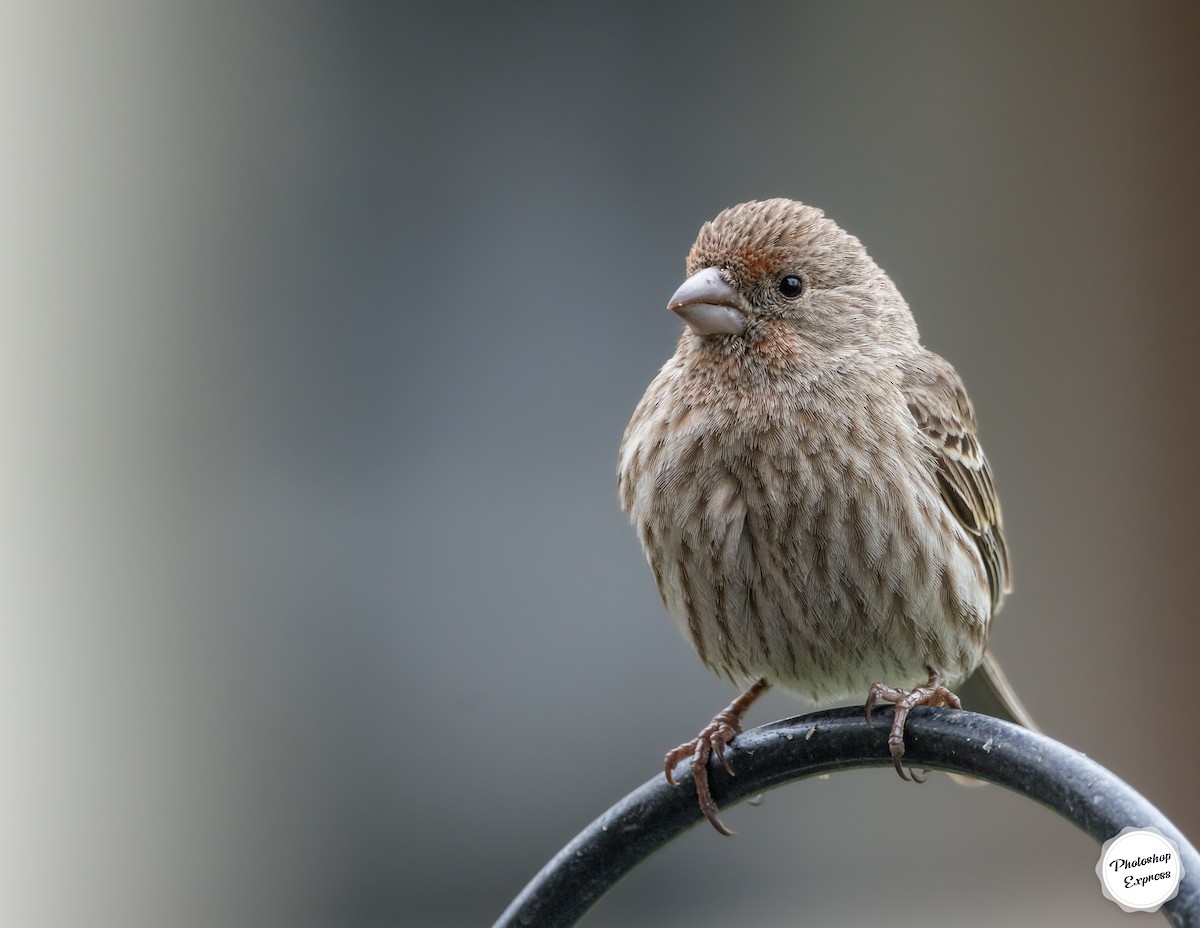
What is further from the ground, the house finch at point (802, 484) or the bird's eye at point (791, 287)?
the bird's eye at point (791, 287)

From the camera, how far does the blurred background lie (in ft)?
22.7

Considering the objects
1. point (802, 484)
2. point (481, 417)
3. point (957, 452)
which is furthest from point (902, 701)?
point (481, 417)

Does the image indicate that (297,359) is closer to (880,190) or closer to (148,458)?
(148,458)

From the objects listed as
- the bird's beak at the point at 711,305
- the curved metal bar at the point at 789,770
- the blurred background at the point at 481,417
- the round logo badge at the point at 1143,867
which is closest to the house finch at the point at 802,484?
the bird's beak at the point at 711,305

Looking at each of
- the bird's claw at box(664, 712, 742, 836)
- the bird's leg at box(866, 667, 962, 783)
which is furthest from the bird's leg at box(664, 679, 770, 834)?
the bird's leg at box(866, 667, 962, 783)

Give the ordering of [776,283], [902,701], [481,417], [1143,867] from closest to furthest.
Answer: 1. [1143,867]
2. [902,701]
3. [776,283]
4. [481,417]

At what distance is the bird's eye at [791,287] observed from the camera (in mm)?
3727

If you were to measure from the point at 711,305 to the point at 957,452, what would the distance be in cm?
76

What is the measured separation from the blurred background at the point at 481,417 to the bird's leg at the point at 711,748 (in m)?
3.36

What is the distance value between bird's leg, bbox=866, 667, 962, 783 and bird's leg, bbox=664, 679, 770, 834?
0.33 meters

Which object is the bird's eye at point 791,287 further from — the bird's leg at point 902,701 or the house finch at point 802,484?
the bird's leg at point 902,701

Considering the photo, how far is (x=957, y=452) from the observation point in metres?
3.81

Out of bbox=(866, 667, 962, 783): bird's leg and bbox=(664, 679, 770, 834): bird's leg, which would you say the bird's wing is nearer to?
bbox=(866, 667, 962, 783): bird's leg

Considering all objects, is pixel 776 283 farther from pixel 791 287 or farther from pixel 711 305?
pixel 711 305
